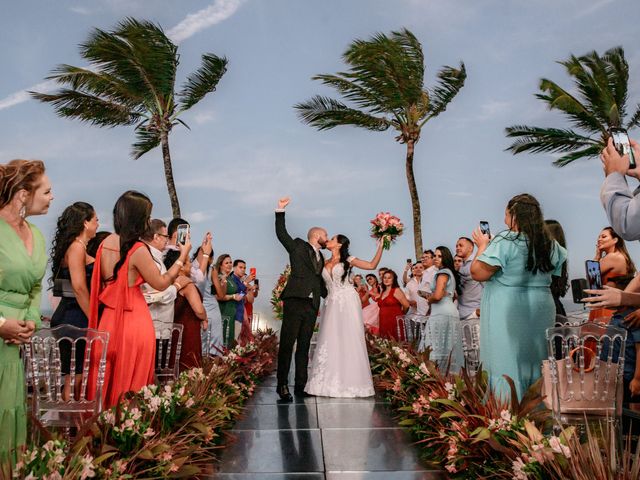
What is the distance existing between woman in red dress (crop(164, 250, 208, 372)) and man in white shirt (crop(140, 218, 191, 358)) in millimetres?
217

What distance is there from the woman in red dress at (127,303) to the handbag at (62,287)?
128 cm

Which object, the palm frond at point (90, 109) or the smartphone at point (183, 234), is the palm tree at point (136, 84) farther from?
the smartphone at point (183, 234)

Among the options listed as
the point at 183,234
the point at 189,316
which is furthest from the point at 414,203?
the point at 183,234

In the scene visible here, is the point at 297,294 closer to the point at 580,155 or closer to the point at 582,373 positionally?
the point at 582,373

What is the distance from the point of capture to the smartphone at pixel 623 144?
3154mm

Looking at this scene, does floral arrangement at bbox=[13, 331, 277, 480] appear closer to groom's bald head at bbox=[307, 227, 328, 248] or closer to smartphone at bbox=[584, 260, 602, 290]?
smartphone at bbox=[584, 260, 602, 290]

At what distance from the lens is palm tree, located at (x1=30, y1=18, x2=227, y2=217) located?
21.0 metres

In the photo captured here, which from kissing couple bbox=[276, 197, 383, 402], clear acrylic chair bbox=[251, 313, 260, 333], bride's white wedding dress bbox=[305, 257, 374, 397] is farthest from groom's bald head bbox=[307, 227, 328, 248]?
clear acrylic chair bbox=[251, 313, 260, 333]

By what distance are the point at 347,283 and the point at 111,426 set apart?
622 centimetres

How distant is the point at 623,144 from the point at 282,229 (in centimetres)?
618

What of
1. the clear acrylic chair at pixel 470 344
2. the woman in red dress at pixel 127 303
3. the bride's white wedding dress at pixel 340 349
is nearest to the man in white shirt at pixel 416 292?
the bride's white wedding dress at pixel 340 349

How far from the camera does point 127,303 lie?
5.11m

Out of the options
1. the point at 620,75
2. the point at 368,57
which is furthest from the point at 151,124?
the point at 620,75

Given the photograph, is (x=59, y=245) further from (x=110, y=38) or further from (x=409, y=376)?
(x=110, y=38)
